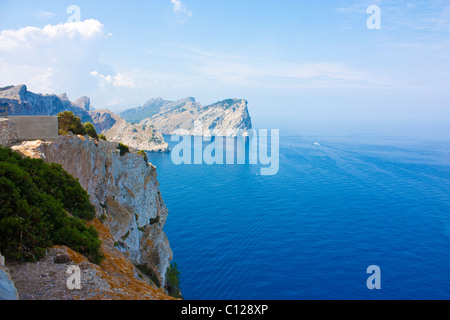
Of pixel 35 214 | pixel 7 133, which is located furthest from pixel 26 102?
pixel 35 214

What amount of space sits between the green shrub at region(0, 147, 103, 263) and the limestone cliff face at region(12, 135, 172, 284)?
11.2 ft

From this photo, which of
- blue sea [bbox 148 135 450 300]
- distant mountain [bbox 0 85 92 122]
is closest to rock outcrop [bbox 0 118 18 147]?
blue sea [bbox 148 135 450 300]

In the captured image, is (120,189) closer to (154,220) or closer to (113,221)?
A: (113,221)

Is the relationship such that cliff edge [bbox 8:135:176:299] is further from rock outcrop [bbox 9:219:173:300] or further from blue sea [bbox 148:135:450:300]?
blue sea [bbox 148:135:450:300]

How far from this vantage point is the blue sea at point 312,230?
154 feet

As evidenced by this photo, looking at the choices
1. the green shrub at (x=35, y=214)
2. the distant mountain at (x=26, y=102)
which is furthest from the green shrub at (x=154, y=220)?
the distant mountain at (x=26, y=102)

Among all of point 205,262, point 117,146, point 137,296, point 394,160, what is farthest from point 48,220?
point 394,160

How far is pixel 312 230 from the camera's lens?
213ft

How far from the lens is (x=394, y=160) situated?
12444 cm

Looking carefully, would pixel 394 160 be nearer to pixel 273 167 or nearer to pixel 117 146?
pixel 273 167

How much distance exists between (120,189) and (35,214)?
22.9 meters

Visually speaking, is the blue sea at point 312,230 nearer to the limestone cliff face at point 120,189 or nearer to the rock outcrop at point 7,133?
the limestone cliff face at point 120,189

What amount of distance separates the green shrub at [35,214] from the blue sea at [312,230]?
34871 mm

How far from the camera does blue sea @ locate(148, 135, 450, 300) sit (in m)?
46.9
